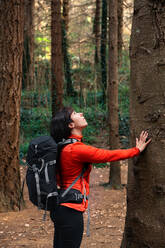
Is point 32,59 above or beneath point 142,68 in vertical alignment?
above

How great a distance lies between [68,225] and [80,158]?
1.95 ft

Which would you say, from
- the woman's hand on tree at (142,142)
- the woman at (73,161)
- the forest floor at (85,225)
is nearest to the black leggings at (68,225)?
the woman at (73,161)

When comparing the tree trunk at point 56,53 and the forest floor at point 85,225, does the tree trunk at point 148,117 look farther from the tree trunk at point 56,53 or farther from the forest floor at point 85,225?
the tree trunk at point 56,53

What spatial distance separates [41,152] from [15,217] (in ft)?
11.8

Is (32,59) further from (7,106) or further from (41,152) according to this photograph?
(41,152)

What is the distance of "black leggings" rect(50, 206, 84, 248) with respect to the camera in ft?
8.77

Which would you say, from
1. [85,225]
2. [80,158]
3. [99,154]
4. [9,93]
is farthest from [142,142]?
[9,93]

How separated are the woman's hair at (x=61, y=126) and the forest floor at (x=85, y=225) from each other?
231 centimetres

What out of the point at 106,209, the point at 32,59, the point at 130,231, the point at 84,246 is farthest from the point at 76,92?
the point at 130,231

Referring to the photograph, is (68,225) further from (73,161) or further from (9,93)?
(9,93)

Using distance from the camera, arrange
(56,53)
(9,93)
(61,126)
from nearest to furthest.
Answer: (61,126)
(9,93)
(56,53)

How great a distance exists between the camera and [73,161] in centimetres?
270

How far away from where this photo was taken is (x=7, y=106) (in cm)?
585

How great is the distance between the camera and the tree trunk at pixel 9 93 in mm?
5781
